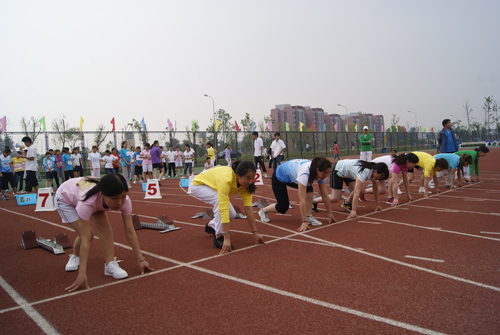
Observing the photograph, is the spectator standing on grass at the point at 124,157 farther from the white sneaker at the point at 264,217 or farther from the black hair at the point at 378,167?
the black hair at the point at 378,167

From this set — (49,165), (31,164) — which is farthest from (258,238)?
(49,165)

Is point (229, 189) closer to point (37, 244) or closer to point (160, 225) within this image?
point (160, 225)

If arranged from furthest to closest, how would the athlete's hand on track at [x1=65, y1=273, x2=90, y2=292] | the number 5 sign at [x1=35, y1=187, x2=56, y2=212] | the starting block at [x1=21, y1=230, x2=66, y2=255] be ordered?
the number 5 sign at [x1=35, y1=187, x2=56, y2=212] < the starting block at [x1=21, y1=230, x2=66, y2=255] < the athlete's hand on track at [x1=65, y1=273, x2=90, y2=292]

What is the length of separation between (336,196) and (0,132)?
1722cm

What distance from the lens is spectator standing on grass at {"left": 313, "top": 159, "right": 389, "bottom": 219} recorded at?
641 cm

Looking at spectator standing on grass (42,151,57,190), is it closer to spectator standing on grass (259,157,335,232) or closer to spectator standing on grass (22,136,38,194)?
spectator standing on grass (22,136,38,194)

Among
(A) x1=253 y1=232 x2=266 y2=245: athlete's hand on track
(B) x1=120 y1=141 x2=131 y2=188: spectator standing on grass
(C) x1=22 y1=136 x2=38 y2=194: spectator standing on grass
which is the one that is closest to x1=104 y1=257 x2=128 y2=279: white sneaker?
(A) x1=253 y1=232 x2=266 y2=245: athlete's hand on track

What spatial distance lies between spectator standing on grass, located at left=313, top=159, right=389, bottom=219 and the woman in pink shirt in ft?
13.0

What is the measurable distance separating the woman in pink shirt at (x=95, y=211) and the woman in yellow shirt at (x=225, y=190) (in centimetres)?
107

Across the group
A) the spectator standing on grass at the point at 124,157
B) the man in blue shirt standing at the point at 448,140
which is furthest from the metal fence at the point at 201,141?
the man in blue shirt standing at the point at 448,140

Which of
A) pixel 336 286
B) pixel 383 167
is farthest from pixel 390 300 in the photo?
pixel 383 167

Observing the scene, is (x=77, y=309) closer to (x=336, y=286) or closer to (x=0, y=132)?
(x=336, y=286)

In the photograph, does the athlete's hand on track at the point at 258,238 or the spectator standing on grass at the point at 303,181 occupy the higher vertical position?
the spectator standing on grass at the point at 303,181

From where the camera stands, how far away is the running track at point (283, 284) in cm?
283
